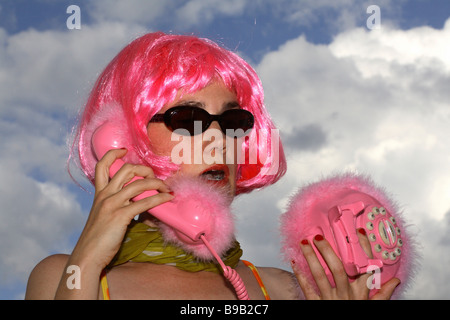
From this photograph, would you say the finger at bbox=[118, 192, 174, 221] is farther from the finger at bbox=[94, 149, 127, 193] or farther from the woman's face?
the woman's face

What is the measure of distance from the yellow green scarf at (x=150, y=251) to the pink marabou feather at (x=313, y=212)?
66 cm

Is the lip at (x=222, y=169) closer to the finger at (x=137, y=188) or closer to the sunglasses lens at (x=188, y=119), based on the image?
the sunglasses lens at (x=188, y=119)

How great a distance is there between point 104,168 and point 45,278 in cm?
74

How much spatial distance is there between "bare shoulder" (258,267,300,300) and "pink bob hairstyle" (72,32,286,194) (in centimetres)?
72

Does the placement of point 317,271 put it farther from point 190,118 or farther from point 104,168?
point 104,168

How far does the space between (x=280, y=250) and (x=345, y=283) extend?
17.0 inches

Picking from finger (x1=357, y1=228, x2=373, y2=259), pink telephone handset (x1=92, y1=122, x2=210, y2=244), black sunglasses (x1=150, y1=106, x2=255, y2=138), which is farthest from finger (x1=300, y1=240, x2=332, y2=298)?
black sunglasses (x1=150, y1=106, x2=255, y2=138)

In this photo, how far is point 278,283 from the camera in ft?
12.7

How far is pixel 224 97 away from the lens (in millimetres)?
A: 3617

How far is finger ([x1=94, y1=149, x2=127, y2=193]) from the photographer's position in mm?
2912

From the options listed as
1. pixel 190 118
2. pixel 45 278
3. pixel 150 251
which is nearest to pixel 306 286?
pixel 150 251

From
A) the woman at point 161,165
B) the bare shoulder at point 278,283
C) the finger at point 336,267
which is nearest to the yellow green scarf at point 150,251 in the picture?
the woman at point 161,165
